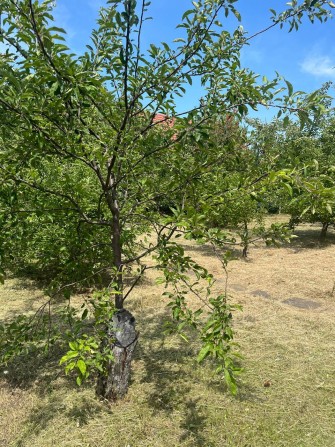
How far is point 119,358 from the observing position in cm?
296

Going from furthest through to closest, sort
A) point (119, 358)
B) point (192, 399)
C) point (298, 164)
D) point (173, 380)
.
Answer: point (173, 380), point (192, 399), point (119, 358), point (298, 164)

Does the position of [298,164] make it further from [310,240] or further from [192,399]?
[310,240]

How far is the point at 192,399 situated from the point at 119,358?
804 mm

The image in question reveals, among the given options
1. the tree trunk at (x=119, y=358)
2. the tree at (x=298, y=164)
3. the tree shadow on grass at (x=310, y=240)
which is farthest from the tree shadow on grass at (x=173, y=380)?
the tree shadow on grass at (x=310, y=240)

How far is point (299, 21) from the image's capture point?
212cm

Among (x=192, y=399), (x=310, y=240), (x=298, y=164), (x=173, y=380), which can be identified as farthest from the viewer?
(x=310, y=240)

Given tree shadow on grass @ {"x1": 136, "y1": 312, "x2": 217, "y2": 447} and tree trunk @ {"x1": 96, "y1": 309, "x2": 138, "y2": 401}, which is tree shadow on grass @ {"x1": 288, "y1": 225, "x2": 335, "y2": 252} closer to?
tree shadow on grass @ {"x1": 136, "y1": 312, "x2": 217, "y2": 447}

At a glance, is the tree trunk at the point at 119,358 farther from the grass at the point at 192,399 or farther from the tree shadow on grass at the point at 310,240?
the tree shadow on grass at the point at 310,240

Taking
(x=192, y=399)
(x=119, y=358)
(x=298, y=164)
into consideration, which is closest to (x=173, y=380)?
(x=192, y=399)

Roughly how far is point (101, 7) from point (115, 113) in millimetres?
684

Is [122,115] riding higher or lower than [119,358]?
higher

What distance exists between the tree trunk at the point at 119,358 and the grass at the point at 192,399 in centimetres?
11

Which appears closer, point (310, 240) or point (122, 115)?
point (122, 115)

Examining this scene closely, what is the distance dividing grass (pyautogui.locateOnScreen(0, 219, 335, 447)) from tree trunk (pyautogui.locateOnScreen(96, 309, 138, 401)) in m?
0.11
